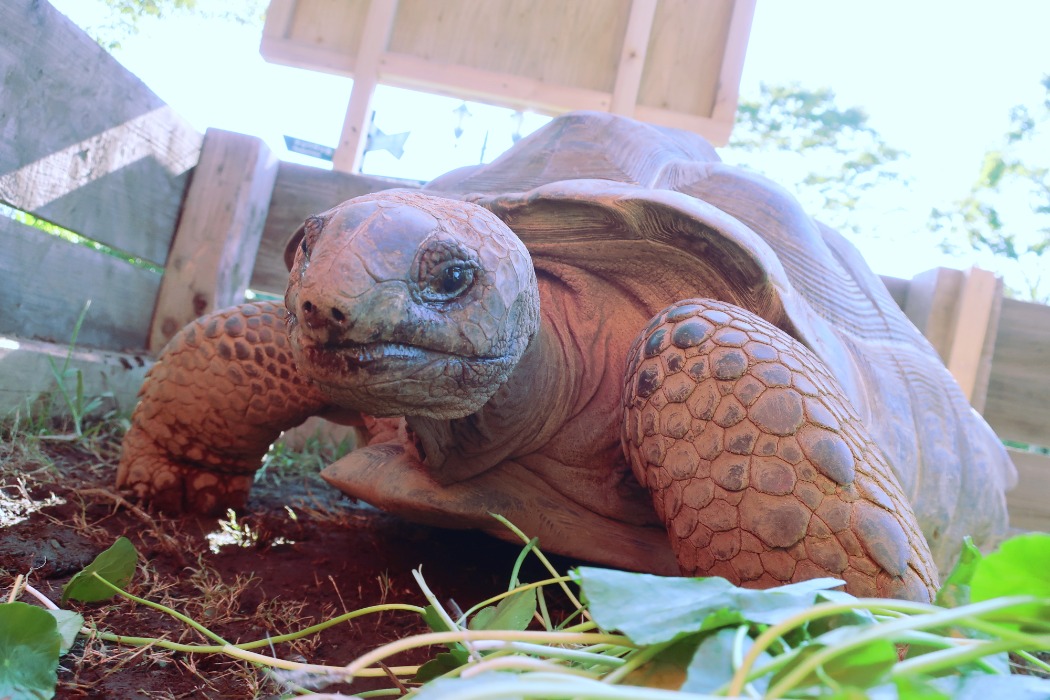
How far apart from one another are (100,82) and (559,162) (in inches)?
73.1

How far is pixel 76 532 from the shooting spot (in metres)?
1.83

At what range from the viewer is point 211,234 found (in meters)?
3.59

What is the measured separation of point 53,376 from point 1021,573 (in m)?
3.13

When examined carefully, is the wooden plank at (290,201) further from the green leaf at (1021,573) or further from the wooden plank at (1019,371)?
the green leaf at (1021,573)

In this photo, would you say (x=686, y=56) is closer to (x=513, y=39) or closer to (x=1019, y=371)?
(x=513, y=39)

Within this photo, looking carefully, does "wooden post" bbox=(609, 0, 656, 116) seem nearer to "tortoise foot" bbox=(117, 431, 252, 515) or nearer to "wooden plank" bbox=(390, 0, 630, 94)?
"wooden plank" bbox=(390, 0, 630, 94)

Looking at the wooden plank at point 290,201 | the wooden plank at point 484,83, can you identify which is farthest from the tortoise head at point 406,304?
the wooden plank at point 484,83

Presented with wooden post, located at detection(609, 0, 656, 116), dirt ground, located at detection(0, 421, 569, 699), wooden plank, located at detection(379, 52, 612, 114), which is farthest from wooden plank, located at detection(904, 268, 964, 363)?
dirt ground, located at detection(0, 421, 569, 699)

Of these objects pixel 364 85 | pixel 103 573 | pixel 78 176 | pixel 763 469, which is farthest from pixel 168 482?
pixel 364 85

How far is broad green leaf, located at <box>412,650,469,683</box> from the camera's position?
34.3 inches

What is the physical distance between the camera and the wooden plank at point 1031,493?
3.87m

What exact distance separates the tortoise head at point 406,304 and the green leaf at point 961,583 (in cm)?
85

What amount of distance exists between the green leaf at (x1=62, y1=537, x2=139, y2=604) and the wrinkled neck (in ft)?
2.05

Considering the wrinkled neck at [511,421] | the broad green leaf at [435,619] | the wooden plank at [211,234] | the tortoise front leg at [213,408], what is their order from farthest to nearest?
1. the wooden plank at [211,234]
2. the tortoise front leg at [213,408]
3. the wrinkled neck at [511,421]
4. the broad green leaf at [435,619]
